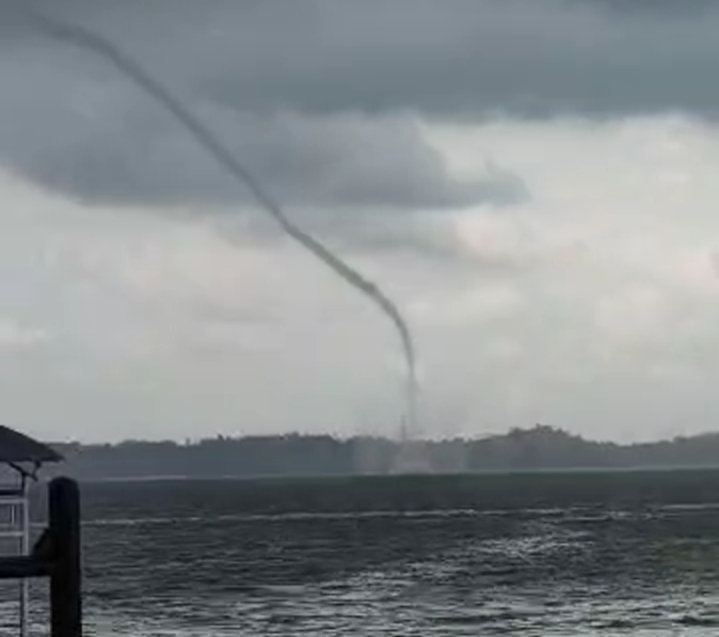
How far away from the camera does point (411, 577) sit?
9100 cm

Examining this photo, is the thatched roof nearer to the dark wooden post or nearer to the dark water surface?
the dark wooden post

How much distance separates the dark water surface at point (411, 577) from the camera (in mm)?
Answer: 66625

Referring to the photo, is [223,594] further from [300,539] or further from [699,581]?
[300,539]

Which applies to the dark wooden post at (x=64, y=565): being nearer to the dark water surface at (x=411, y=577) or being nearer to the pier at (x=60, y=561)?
the pier at (x=60, y=561)

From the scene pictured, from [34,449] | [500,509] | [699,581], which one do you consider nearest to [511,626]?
[699,581]

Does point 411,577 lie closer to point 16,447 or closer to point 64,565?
point 16,447

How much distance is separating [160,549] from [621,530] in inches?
1422

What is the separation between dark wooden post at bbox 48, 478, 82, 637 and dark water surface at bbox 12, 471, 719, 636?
4639 centimetres

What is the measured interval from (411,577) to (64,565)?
75.5m

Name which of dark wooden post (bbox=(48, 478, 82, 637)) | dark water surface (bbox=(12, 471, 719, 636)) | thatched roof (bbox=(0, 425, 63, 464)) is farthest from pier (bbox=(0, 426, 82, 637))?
dark water surface (bbox=(12, 471, 719, 636))

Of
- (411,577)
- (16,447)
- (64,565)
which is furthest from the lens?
(411,577)

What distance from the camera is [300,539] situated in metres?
134

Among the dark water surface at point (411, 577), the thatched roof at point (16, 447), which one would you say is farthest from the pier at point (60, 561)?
the dark water surface at point (411, 577)

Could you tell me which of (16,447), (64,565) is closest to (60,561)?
(64,565)
